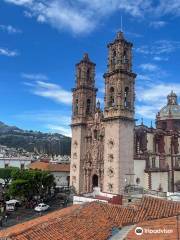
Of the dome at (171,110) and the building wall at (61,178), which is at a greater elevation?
the dome at (171,110)

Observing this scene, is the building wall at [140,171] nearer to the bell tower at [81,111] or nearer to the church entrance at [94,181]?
the church entrance at [94,181]

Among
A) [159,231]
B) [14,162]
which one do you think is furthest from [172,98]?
[159,231]

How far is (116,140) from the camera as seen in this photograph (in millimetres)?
45250

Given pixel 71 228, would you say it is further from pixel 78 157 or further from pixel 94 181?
pixel 78 157

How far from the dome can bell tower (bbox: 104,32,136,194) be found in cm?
1807

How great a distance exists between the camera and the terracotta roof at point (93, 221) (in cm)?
1248

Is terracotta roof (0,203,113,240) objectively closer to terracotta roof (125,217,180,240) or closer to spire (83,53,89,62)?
terracotta roof (125,217,180,240)

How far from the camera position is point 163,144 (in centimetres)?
5322

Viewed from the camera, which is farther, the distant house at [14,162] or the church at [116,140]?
the distant house at [14,162]

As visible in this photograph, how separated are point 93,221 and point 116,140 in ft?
102

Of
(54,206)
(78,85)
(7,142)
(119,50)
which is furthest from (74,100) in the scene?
(7,142)

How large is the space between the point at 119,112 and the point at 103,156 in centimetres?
719

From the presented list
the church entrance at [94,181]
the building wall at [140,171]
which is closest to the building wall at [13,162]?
A: the church entrance at [94,181]

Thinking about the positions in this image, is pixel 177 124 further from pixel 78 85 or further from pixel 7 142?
pixel 7 142
